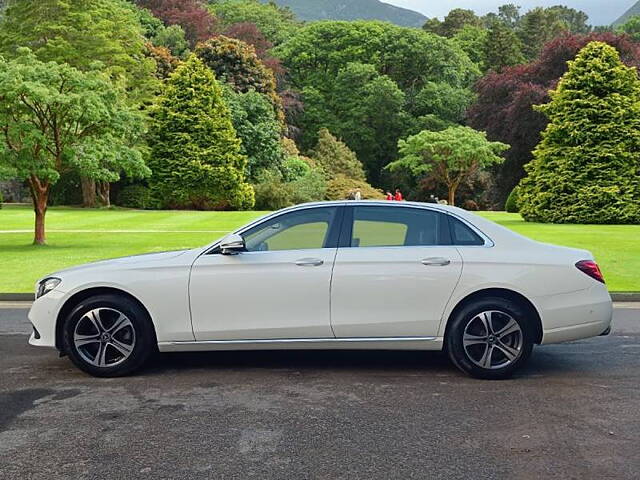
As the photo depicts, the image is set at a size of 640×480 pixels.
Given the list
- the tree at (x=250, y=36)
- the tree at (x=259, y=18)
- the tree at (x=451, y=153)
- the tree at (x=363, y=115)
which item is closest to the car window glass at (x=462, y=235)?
the tree at (x=451, y=153)

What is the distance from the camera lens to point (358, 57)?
221ft

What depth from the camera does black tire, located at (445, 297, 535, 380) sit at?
6.49m

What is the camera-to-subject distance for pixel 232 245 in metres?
6.52

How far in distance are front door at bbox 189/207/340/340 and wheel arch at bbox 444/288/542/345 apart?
110cm

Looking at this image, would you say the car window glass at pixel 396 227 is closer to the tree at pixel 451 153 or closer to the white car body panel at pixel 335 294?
the white car body panel at pixel 335 294

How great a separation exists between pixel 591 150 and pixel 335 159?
2456 cm

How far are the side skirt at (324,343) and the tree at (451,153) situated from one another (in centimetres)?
3749

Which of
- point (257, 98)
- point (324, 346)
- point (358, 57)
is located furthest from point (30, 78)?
point (358, 57)

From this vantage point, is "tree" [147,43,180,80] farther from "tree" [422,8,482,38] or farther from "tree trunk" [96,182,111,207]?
"tree" [422,8,482,38]

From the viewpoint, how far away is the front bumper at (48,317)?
261 inches

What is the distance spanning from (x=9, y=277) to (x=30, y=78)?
663cm

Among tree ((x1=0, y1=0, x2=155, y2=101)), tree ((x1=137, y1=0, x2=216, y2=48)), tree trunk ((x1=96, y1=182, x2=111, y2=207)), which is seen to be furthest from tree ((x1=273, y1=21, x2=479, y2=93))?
tree trunk ((x1=96, y1=182, x2=111, y2=207))

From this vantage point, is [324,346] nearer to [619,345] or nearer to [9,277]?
[619,345]

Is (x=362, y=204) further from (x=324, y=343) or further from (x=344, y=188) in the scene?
(x=344, y=188)
